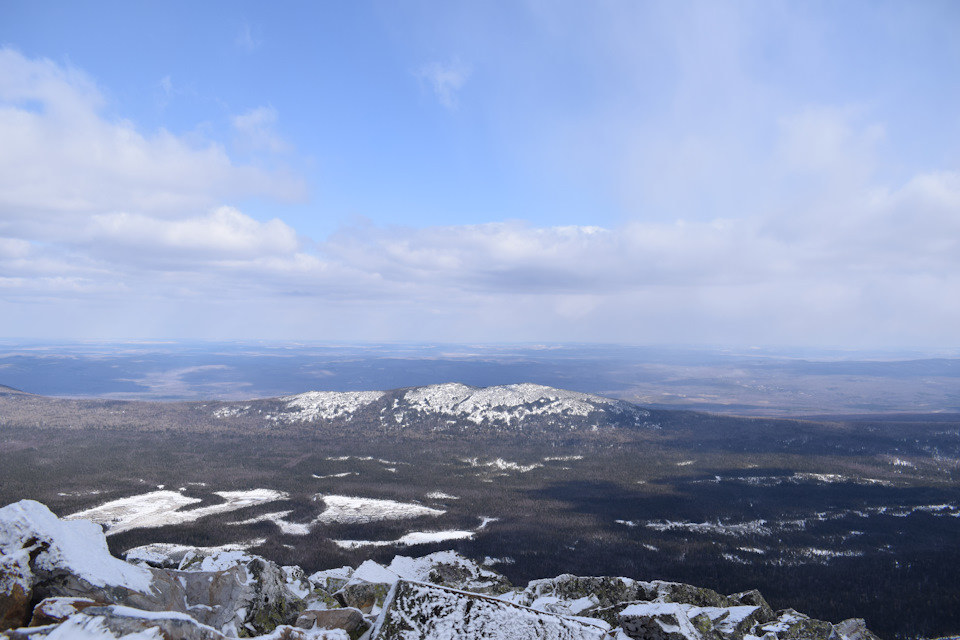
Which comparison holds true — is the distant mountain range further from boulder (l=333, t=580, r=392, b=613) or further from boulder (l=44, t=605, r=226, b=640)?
boulder (l=44, t=605, r=226, b=640)

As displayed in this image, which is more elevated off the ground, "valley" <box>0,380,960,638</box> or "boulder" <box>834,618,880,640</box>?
"boulder" <box>834,618,880,640</box>

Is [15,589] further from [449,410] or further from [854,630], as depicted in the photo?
[449,410]

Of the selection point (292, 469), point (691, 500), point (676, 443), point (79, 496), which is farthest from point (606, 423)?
point (79, 496)

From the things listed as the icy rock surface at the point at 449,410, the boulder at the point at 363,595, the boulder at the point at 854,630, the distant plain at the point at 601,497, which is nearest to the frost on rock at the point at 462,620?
the boulder at the point at 363,595

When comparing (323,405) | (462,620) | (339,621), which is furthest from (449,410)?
(462,620)

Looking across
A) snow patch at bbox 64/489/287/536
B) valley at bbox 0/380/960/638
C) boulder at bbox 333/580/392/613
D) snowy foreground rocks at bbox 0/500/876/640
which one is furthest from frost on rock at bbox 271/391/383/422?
snowy foreground rocks at bbox 0/500/876/640

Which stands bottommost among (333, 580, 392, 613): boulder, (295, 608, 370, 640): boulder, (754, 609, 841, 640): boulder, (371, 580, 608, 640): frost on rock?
(754, 609, 841, 640): boulder

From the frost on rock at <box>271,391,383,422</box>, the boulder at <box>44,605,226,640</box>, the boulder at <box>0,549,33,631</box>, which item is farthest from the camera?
the frost on rock at <box>271,391,383,422</box>

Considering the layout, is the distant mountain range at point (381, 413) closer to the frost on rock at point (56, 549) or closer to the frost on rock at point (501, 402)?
the frost on rock at point (501, 402)
